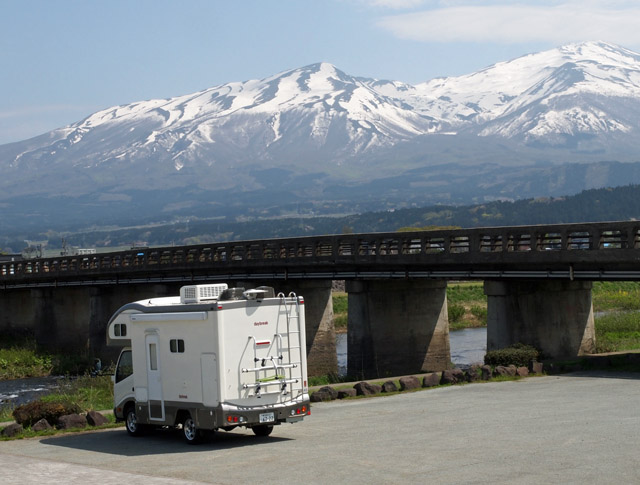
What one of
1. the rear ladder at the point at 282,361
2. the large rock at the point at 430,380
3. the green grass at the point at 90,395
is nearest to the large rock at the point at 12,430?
the green grass at the point at 90,395

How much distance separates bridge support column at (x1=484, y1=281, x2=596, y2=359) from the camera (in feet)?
116

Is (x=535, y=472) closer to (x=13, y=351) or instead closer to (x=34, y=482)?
(x=34, y=482)

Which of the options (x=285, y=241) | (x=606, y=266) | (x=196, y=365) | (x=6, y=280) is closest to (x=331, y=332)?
(x=285, y=241)

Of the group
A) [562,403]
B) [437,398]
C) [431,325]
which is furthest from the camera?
[431,325]

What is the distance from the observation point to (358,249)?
141 ft

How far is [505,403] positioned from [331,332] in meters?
21.4

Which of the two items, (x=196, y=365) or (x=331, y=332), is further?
(x=331, y=332)

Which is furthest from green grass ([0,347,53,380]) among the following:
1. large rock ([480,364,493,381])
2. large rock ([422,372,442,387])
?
large rock ([480,364,493,381])

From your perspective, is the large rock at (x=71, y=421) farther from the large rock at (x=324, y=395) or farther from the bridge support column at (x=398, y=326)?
the bridge support column at (x=398, y=326)

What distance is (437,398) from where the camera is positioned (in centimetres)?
2745

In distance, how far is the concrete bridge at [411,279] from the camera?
111ft

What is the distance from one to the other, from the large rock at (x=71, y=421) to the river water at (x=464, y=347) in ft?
70.5

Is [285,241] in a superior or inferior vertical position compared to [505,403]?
superior

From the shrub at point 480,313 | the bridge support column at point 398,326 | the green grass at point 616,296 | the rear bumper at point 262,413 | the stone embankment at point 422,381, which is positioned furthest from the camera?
the shrub at point 480,313
